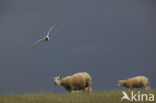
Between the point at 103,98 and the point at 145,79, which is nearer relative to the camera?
the point at 103,98

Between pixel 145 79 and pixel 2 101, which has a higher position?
pixel 145 79

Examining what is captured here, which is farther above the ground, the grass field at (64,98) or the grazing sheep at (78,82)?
the grazing sheep at (78,82)

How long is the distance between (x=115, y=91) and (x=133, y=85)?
1212cm

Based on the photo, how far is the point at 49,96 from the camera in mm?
16812

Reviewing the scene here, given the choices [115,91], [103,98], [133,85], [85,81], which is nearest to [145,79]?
[133,85]

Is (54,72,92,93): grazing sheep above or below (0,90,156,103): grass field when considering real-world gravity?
above

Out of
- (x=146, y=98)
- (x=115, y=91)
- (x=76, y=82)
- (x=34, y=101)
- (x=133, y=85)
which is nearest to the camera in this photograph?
(x=34, y=101)

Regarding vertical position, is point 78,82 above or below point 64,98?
above

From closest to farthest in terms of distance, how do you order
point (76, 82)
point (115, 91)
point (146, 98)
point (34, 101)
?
1. point (34, 101)
2. point (146, 98)
3. point (115, 91)
4. point (76, 82)

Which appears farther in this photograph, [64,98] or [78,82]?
[78,82]

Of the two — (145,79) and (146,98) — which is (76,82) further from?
(145,79)

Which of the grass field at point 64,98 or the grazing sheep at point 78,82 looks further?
the grazing sheep at point 78,82

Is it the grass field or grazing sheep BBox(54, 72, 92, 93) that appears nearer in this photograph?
the grass field

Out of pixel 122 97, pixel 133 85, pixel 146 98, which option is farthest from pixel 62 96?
pixel 133 85
